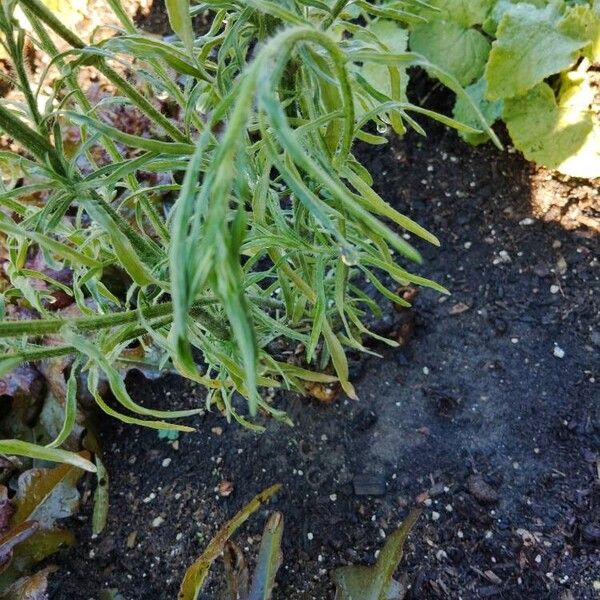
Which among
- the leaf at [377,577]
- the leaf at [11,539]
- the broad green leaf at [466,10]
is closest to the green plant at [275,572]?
the leaf at [377,577]

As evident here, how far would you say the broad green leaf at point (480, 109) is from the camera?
→ 1489mm

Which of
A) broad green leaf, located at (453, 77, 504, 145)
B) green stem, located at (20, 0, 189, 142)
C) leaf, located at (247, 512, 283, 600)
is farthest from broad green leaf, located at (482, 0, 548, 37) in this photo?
Answer: leaf, located at (247, 512, 283, 600)

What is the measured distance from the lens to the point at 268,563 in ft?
3.32

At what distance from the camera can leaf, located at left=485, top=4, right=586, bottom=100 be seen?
1.36 m

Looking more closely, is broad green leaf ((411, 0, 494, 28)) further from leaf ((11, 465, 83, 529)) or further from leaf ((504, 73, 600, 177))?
leaf ((11, 465, 83, 529))

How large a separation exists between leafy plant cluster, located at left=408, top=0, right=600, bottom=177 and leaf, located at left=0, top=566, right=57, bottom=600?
3.86 ft

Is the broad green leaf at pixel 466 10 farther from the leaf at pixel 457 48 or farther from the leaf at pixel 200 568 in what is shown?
the leaf at pixel 200 568

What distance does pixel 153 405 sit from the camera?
1.37 meters

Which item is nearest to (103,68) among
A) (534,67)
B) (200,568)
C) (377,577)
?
(200,568)

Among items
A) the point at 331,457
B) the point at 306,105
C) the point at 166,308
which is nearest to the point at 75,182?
the point at 166,308

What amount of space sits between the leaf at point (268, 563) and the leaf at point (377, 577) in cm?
10

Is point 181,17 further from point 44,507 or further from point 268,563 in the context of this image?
point 44,507

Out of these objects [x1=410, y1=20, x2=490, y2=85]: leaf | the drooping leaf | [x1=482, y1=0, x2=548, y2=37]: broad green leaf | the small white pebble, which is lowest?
the small white pebble

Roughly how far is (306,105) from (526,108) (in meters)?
0.82
